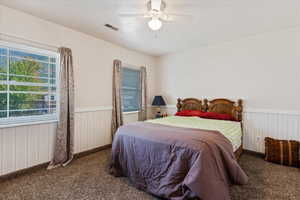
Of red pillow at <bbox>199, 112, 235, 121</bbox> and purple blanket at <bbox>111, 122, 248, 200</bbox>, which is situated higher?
red pillow at <bbox>199, 112, 235, 121</bbox>

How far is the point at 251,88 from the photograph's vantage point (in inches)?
135

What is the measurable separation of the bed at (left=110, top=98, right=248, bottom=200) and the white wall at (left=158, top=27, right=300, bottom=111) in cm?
145

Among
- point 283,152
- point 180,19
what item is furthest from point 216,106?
point 180,19

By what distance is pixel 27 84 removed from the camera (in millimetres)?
2600

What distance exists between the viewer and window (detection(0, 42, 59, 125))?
238cm

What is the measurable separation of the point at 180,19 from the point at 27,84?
108 inches

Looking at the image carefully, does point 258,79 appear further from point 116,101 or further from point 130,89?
point 116,101

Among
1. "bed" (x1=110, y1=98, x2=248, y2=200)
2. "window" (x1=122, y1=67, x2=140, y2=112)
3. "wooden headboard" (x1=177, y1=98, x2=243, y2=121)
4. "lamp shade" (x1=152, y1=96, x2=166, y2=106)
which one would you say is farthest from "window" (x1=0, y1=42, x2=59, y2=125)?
"wooden headboard" (x1=177, y1=98, x2=243, y2=121)

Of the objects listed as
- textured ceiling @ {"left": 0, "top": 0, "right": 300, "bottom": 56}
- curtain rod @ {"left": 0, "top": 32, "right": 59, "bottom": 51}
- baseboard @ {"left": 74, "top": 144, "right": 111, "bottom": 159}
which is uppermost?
textured ceiling @ {"left": 0, "top": 0, "right": 300, "bottom": 56}

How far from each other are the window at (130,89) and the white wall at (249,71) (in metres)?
1.15

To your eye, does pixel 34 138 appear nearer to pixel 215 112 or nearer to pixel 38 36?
pixel 38 36

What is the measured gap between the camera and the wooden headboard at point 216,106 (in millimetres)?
3490

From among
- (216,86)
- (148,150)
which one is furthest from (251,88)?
(148,150)

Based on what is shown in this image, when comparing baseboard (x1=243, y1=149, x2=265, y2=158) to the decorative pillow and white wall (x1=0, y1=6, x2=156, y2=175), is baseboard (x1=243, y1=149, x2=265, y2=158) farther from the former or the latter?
white wall (x1=0, y1=6, x2=156, y2=175)
